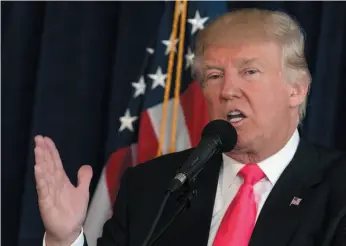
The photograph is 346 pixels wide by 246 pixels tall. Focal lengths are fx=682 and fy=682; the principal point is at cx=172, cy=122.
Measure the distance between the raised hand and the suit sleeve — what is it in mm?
181

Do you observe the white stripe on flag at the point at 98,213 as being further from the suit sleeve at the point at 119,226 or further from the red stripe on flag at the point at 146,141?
the suit sleeve at the point at 119,226

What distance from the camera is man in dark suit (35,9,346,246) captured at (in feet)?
4.81

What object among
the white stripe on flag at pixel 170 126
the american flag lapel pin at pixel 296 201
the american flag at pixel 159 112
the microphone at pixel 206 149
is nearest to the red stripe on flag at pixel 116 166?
the american flag at pixel 159 112

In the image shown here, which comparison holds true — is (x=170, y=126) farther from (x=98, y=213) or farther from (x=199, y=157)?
(x=199, y=157)

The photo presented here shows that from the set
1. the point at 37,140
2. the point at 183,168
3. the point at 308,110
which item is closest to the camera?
the point at 183,168

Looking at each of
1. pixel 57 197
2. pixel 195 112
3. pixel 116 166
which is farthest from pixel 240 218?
pixel 116 166

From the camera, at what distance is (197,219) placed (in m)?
1.58

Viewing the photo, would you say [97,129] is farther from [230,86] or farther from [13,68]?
[230,86]

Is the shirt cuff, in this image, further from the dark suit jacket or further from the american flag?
the american flag

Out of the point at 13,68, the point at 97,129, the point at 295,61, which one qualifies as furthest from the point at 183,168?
the point at 13,68

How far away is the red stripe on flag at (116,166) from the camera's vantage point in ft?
7.06

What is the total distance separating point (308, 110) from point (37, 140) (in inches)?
38.0

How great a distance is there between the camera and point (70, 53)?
7.84 feet

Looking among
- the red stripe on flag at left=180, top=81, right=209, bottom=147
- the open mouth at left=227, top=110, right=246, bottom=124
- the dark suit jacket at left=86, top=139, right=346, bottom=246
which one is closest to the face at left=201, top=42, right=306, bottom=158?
the open mouth at left=227, top=110, right=246, bottom=124
